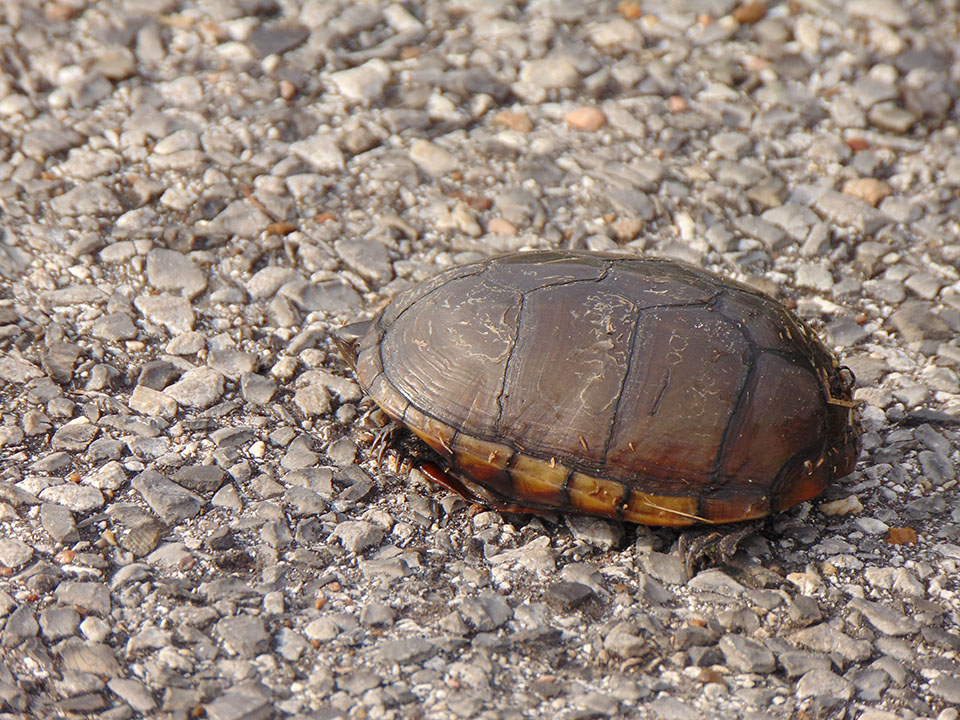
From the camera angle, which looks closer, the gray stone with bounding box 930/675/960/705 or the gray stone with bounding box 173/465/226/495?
the gray stone with bounding box 930/675/960/705

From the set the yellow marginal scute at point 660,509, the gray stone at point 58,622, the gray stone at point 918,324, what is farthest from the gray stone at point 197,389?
the gray stone at point 918,324

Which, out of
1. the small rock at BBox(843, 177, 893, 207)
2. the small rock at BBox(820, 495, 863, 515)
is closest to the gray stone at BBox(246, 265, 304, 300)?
the small rock at BBox(820, 495, 863, 515)

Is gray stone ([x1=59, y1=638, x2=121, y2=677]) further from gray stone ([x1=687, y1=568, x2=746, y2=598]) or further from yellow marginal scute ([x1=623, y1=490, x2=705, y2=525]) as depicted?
gray stone ([x1=687, y1=568, x2=746, y2=598])

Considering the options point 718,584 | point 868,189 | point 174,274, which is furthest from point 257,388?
point 868,189

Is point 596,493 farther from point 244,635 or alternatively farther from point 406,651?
point 244,635

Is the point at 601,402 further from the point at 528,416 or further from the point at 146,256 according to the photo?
the point at 146,256

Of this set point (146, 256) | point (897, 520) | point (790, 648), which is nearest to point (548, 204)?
point (146, 256)

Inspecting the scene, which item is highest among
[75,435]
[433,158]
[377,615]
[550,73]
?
[550,73]
